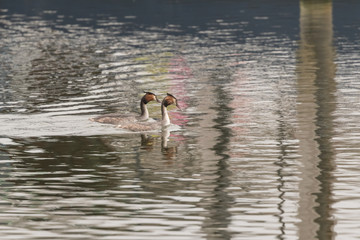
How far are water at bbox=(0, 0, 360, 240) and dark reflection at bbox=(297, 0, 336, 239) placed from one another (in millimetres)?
48

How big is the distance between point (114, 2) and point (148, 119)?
64.8 meters

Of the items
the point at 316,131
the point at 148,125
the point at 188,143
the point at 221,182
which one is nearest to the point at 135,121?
the point at 148,125

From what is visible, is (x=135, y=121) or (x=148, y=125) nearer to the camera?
(x=148, y=125)

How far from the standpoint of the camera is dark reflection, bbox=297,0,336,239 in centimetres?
1600

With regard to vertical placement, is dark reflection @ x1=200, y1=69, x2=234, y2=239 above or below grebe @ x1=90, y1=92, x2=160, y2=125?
below

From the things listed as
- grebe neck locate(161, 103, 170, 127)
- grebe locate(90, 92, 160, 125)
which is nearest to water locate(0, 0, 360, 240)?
grebe locate(90, 92, 160, 125)

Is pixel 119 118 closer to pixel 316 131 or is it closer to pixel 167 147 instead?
pixel 167 147

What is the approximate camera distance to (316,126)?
24.8 metres

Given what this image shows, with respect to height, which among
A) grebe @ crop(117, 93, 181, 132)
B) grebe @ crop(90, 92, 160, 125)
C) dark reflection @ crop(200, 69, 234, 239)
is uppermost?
grebe @ crop(90, 92, 160, 125)

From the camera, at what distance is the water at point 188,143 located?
16031 mm

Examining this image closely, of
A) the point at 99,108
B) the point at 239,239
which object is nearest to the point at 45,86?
the point at 99,108

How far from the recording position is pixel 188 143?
75.5 ft

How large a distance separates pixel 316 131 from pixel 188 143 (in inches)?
117

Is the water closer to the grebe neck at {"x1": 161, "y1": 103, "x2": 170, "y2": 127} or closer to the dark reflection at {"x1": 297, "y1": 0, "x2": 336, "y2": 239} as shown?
the dark reflection at {"x1": 297, "y1": 0, "x2": 336, "y2": 239}
